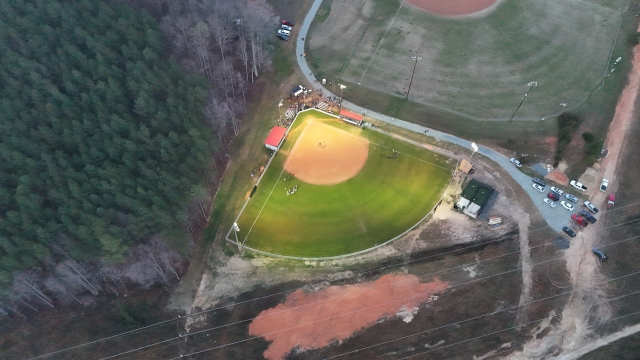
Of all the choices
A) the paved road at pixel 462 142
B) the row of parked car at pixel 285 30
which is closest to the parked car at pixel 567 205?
the paved road at pixel 462 142

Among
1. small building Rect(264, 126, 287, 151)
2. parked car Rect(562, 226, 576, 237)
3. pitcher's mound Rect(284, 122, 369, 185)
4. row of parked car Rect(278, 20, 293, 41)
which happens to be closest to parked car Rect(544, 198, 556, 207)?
parked car Rect(562, 226, 576, 237)

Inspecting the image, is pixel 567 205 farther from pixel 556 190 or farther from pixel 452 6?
pixel 452 6

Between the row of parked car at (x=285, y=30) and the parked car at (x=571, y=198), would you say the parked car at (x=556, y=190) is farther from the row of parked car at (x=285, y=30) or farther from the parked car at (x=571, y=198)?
the row of parked car at (x=285, y=30)

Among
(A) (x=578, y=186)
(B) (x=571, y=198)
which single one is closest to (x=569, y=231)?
(B) (x=571, y=198)

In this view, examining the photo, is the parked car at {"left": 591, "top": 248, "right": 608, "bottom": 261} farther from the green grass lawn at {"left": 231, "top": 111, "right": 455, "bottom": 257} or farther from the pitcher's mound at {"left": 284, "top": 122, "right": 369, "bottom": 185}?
the pitcher's mound at {"left": 284, "top": 122, "right": 369, "bottom": 185}

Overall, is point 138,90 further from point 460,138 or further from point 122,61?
point 460,138

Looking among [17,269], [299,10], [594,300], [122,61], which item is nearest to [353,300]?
[594,300]
